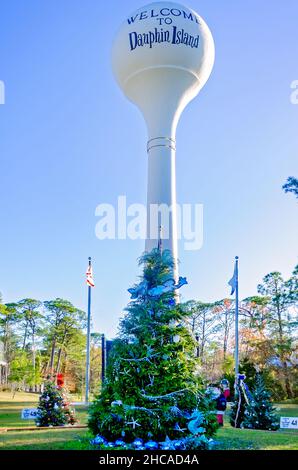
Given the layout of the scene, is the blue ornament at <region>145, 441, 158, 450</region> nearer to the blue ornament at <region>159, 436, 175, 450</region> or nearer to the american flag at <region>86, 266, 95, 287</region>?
the blue ornament at <region>159, 436, 175, 450</region>

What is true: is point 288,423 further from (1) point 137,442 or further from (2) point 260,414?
(1) point 137,442

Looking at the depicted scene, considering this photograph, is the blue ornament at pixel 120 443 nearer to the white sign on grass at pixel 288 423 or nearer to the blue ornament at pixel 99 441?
the blue ornament at pixel 99 441

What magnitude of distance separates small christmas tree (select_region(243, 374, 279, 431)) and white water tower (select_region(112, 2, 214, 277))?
496 centimetres

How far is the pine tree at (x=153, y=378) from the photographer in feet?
28.2

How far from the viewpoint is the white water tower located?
1683 centimetres

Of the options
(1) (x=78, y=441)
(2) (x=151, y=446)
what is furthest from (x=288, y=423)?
(1) (x=78, y=441)

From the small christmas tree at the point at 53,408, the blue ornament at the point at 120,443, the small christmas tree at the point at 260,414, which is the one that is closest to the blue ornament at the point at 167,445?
the blue ornament at the point at 120,443

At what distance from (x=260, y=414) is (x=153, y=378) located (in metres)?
7.20

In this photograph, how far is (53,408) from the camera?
1403cm

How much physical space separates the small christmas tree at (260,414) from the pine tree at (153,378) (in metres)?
6.18

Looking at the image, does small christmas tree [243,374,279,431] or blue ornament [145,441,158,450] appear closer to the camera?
blue ornament [145,441,158,450]

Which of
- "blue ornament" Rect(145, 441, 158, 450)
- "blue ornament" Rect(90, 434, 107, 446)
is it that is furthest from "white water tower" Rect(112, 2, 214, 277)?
"blue ornament" Rect(145, 441, 158, 450)

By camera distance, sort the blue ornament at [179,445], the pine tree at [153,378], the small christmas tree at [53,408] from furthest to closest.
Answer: the small christmas tree at [53,408], the pine tree at [153,378], the blue ornament at [179,445]

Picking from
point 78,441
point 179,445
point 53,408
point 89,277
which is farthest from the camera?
point 89,277
